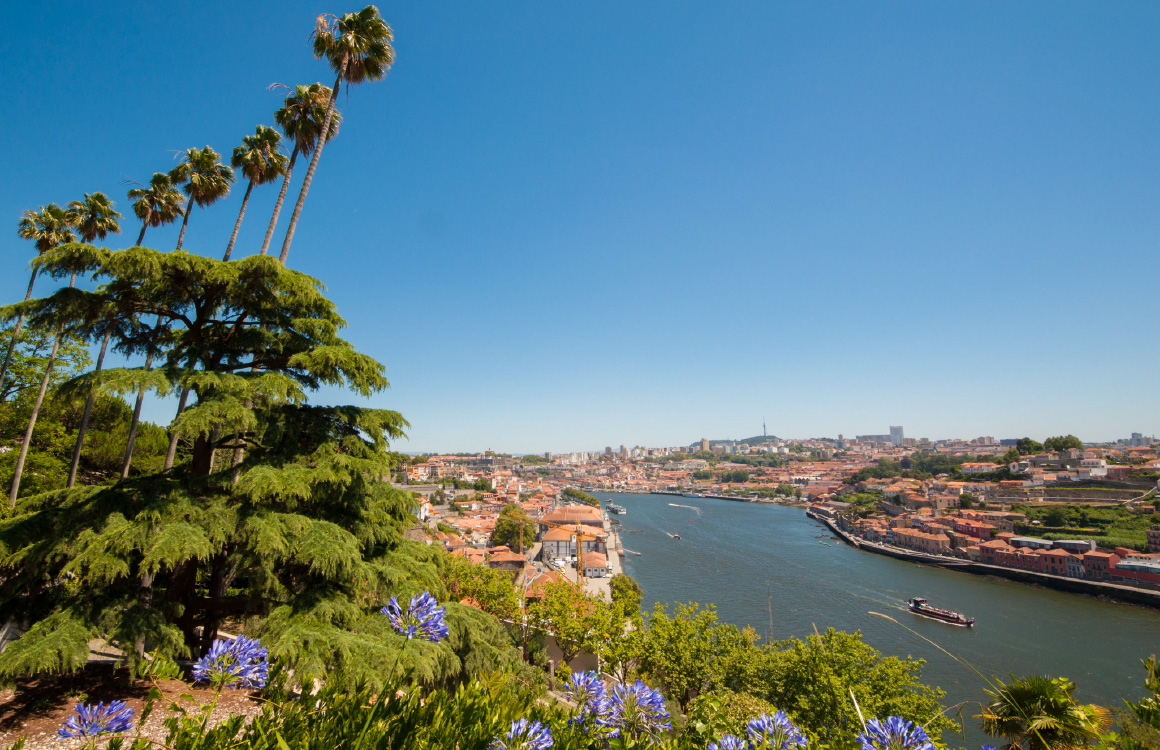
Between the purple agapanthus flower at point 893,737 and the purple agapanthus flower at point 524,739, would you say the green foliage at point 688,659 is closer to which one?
the purple agapanthus flower at point 893,737

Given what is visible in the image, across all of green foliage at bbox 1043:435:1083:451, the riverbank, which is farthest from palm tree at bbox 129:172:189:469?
green foliage at bbox 1043:435:1083:451

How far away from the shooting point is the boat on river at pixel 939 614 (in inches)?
998

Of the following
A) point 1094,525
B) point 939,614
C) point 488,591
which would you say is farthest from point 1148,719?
point 1094,525

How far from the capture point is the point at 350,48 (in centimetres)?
888

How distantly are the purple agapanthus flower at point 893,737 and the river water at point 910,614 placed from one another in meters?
13.7

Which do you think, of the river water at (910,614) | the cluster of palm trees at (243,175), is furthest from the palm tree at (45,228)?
the river water at (910,614)

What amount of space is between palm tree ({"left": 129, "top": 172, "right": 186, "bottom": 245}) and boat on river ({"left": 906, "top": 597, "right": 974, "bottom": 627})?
36.1 metres

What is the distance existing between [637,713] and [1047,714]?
294cm

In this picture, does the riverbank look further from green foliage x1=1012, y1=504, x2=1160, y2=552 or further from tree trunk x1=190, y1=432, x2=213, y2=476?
tree trunk x1=190, y1=432, x2=213, y2=476

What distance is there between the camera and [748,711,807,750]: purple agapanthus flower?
1.58 meters

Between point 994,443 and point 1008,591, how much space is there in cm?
17536

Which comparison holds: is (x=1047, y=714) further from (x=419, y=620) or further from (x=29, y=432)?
(x=29, y=432)

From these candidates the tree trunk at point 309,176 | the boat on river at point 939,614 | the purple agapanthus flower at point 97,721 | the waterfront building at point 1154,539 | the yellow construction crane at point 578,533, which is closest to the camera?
the purple agapanthus flower at point 97,721

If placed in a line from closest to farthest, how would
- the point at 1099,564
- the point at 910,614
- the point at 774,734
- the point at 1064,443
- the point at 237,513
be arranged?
the point at 774,734
the point at 237,513
the point at 910,614
the point at 1099,564
the point at 1064,443
